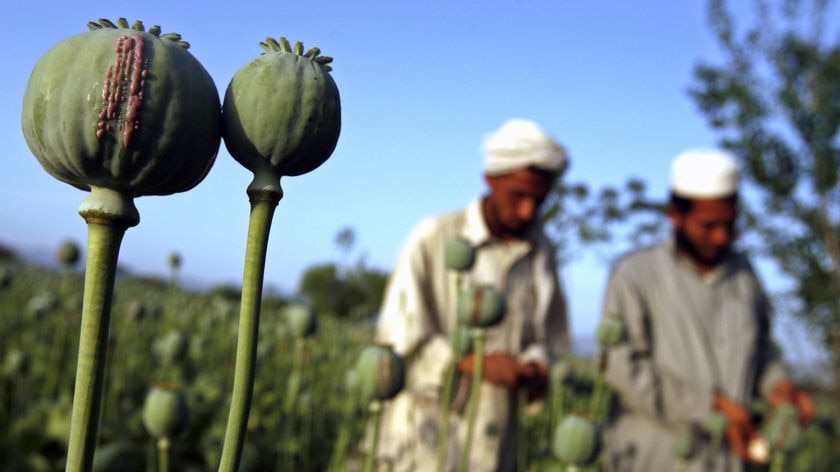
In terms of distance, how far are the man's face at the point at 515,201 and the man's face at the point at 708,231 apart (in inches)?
28.4

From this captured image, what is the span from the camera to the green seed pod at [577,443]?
1.12m

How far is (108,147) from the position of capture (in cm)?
29

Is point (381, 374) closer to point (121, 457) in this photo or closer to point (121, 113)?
point (121, 113)

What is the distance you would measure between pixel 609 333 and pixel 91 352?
1.49m

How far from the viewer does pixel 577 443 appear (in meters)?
1.12

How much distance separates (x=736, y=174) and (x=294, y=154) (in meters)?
2.87

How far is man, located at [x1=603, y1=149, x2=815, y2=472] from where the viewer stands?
2.51 metres

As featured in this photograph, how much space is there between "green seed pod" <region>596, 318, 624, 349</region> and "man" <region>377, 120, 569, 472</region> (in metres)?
0.34

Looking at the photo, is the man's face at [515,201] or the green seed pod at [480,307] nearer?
the green seed pod at [480,307]

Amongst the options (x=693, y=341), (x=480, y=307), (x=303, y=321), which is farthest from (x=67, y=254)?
(x=693, y=341)

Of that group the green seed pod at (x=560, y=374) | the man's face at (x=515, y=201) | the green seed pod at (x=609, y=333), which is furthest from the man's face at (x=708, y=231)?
the green seed pod at (x=609, y=333)

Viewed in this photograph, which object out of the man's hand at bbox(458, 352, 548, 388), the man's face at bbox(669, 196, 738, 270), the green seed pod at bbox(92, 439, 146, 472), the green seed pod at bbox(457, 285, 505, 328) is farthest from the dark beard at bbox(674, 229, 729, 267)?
the green seed pod at bbox(92, 439, 146, 472)

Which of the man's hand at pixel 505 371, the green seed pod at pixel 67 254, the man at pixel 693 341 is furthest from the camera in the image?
the man at pixel 693 341

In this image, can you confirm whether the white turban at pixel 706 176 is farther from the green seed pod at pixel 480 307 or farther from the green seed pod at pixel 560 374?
the green seed pod at pixel 480 307
